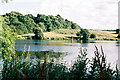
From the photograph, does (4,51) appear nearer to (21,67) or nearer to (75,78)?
(21,67)

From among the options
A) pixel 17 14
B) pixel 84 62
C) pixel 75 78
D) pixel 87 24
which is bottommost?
pixel 75 78

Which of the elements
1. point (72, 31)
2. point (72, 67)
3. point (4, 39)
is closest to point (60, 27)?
point (72, 31)

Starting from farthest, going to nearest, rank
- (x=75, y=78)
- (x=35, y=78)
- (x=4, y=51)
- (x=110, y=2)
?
(x=4, y=51), (x=110, y=2), (x=75, y=78), (x=35, y=78)

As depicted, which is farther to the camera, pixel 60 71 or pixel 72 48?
pixel 72 48

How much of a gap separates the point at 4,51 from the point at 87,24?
198cm

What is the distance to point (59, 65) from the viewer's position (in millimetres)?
2629

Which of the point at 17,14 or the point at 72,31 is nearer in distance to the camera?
the point at 72,31

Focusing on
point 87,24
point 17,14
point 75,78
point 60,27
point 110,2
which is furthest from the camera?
point 17,14

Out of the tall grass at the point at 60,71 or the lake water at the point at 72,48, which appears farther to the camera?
the lake water at the point at 72,48

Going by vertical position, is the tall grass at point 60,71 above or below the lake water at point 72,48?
above

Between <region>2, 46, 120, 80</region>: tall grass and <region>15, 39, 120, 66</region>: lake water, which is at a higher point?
<region>2, 46, 120, 80</region>: tall grass

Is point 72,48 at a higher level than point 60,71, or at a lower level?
lower

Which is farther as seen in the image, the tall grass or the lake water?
the lake water

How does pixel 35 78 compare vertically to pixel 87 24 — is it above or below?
below
